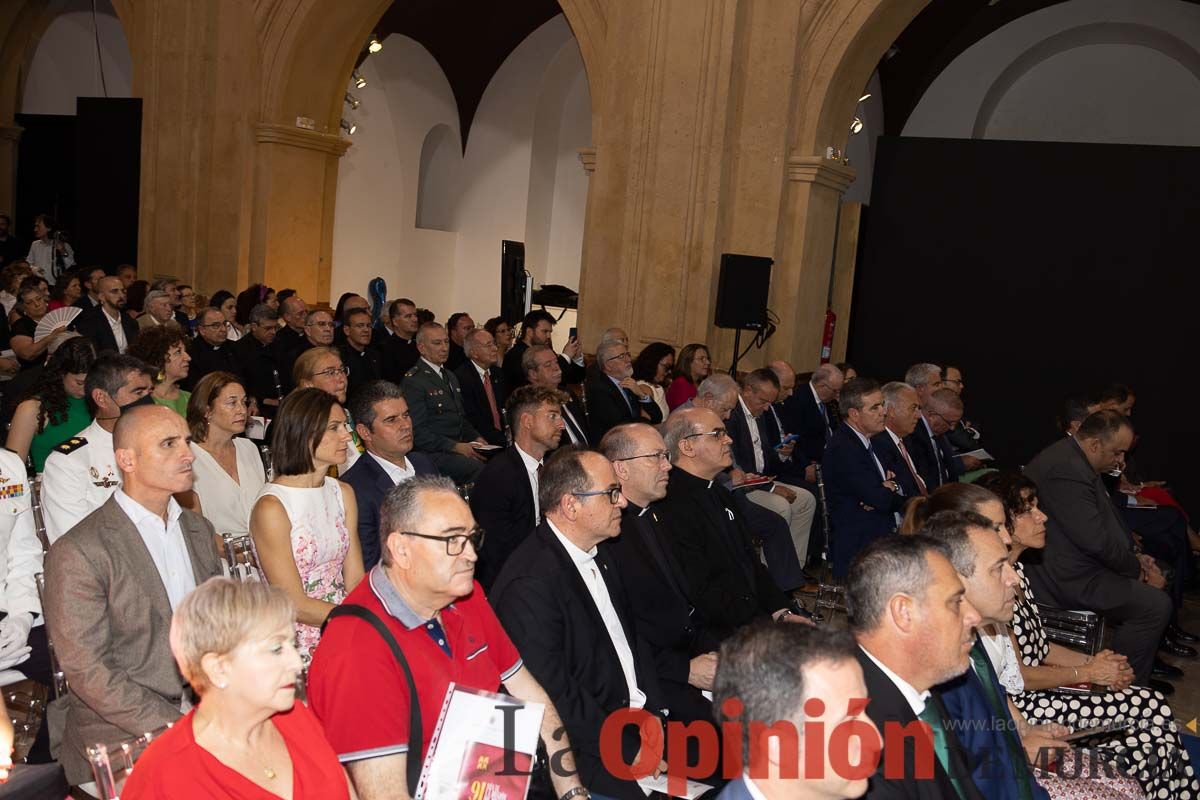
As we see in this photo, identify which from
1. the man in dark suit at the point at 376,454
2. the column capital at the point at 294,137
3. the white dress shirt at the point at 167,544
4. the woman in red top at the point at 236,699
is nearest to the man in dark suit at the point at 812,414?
the man in dark suit at the point at 376,454

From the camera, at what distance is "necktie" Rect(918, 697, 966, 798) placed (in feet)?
8.45

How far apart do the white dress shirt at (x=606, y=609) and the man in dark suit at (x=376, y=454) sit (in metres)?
1.10

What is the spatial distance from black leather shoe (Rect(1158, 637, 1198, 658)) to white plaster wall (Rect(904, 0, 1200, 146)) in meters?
7.52

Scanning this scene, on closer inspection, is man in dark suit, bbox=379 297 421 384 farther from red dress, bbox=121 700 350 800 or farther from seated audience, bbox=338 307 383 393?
red dress, bbox=121 700 350 800

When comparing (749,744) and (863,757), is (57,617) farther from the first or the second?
(863,757)

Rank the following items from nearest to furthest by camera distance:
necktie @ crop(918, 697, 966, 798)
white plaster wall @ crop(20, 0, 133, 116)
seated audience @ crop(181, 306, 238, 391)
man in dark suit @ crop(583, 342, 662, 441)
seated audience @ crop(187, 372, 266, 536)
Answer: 1. necktie @ crop(918, 697, 966, 798)
2. seated audience @ crop(187, 372, 266, 536)
3. man in dark suit @ crop(583, 342, 662, 441)
4. seated audience @ crop(181, 306, 238, 391)
5. white plaster wall @ crop(20, 0, 133, 116)

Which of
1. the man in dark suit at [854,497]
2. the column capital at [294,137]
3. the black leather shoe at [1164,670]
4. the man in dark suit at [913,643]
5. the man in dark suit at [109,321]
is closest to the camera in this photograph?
the man in dark suit at [913,643]

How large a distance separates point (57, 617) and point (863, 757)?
1.92 m

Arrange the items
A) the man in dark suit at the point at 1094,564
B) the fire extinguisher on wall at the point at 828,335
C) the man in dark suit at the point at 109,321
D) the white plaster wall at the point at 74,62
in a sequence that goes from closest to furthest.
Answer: the man in dark suit at the point at 1094,564 < the man in dark suit at the point at 109,321 < the fire extinguisher on wall at the point at 828,335 < the white plaster wall at the point at 74,62

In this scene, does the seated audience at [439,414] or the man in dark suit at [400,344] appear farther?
the man in dark suit at [400,344]

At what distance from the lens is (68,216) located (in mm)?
16500

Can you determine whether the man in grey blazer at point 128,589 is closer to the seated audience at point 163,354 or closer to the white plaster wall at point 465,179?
the seated audience at point 163,354

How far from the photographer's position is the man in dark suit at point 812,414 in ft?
24.1

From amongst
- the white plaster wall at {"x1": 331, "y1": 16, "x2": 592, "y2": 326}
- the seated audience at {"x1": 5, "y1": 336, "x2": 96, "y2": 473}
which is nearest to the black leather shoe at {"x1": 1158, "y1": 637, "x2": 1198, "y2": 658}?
the seated audience at {"x1": 5, "y1": 336, "x2": 96, "y2": 473}
